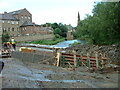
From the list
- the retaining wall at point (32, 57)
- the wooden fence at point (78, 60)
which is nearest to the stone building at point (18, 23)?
the retaining wall at point (32, 57)

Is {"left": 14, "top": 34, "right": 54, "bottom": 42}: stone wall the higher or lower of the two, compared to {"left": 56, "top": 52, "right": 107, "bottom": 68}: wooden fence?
higher

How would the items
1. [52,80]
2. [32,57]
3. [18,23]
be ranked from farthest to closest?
[18,23]
[32,57]
[52,80]

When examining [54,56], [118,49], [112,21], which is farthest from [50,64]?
[118,49]

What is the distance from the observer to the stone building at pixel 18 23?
6247 centimetres

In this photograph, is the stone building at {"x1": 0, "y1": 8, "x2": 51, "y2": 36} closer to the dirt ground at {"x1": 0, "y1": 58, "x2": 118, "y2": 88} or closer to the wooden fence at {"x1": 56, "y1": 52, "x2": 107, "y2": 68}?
the wooden fence at {"x1": 56, "y1": 52, "x2": 107, "y2": 68}

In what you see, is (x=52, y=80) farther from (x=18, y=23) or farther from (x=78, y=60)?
(x=18, y=23)

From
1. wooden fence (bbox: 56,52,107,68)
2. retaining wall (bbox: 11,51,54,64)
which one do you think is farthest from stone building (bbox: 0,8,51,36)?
wooden fence (bbox: 56,52,107,68)

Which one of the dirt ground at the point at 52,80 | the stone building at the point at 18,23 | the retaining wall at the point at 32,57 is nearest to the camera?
the dirt ground at the point at 52,80

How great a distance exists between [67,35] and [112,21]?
228 ft

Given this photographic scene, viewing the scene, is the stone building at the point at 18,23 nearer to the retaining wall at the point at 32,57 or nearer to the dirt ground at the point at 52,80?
the retaining wall at the point at 32,57

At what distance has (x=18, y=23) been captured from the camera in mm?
68438

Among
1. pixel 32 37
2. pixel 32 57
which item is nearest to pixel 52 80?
pixel 32 57

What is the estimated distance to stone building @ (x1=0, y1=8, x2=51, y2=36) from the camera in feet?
205

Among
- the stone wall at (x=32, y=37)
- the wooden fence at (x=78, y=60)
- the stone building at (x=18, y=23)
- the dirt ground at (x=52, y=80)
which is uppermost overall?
the stone building at (x=18, y=23)
